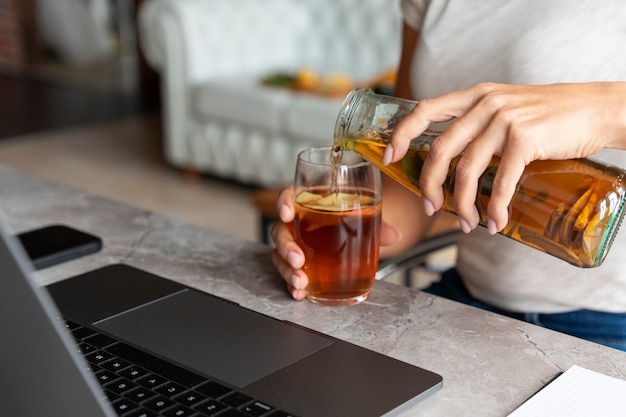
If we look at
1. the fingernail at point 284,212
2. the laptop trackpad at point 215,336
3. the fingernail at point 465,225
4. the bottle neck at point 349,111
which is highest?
the bottle neck at point 349,111

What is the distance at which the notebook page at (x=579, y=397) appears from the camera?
788 mm

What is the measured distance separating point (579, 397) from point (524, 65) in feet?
1.80

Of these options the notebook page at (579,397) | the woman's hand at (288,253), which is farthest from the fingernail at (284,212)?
the notebook page at (579,397)

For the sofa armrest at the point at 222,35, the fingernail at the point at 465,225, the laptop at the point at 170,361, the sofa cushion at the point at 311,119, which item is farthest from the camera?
the sofa armrest at the point at 222,35

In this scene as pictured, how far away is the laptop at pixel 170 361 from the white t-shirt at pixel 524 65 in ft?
1.45

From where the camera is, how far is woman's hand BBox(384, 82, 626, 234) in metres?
0.83

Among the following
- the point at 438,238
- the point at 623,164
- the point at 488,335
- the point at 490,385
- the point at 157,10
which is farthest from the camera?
the point at 157,10

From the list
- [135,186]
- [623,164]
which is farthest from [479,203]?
[135,186]

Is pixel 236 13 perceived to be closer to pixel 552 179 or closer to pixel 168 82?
pixel 168 82

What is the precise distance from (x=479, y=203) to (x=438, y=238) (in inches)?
28.7

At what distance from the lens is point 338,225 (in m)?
0.99

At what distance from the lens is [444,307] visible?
3.41ft

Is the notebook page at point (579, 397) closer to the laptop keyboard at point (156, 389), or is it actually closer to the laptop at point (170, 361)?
the laptop at point (170, 361)

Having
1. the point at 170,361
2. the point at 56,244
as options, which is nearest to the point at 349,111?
the point at 170,361
